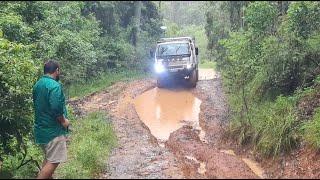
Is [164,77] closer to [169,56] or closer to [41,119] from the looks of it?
[169,56]

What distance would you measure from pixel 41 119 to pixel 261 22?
1264 centimetres

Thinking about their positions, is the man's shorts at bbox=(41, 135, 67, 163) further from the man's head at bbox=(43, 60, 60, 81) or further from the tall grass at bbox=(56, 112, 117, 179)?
the man's head at bbox=(43, 60, 60, 81)

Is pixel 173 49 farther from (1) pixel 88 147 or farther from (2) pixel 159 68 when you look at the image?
(1) pixel 88 147

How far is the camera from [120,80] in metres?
28.0

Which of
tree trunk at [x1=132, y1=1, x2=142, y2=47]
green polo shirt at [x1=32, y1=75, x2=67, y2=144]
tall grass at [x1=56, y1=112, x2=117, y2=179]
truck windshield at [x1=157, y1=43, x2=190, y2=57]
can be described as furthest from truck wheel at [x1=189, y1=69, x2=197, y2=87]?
tree trunk at [x1=132, y1=1, x2=142, y2=47]

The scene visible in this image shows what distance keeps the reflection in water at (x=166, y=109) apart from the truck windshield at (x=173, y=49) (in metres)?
1.71

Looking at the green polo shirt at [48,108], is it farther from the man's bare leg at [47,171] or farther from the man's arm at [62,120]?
the man's bare leg at [47,171]

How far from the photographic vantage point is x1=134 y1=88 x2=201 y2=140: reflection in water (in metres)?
15.1

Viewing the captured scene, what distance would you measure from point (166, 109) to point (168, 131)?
3253 mm

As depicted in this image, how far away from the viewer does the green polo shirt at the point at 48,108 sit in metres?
7.16

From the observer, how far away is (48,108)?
736 cm

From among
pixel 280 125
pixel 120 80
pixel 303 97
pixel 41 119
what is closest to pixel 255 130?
pixel 280 125

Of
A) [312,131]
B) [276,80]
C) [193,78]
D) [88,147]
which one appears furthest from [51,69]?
[193,78]

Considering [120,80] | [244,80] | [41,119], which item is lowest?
[120,80]
